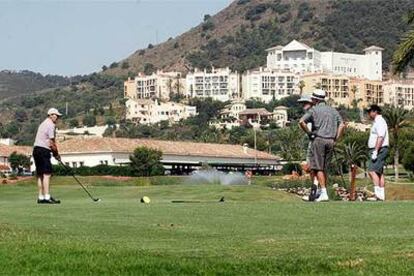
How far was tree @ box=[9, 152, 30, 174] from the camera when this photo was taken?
493 ft

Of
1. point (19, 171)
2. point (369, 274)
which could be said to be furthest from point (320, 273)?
point (19, 171)

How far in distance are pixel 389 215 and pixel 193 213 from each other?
2.87 m

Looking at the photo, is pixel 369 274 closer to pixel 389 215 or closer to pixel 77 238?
pixel 77 238

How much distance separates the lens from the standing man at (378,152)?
1839cm

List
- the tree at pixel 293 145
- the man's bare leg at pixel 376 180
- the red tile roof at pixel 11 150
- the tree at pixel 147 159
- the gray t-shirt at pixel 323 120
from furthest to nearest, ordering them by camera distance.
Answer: the red tile roof at pixel 11 150 → the tree at pixel 293 145 → the tree at pixel 147 159 → the man's bare leg at pixel 376 180 → the gray t-shirt at pixel 323 120

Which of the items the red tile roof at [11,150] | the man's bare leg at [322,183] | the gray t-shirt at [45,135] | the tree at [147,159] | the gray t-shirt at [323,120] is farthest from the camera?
the red tile roof at [11,150]

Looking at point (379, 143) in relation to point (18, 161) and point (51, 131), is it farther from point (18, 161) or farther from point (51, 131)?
point (18, 161)

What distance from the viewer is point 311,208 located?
1437 centimetres

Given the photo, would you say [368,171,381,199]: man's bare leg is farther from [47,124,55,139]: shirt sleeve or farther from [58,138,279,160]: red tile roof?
[58,138,279,160]: red tile roof

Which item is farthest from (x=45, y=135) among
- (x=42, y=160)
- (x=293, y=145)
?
(x=293, y=145)

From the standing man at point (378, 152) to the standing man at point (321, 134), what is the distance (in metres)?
0.94

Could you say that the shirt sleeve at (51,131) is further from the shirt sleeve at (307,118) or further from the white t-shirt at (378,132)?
the white t-shirt at (378,132)

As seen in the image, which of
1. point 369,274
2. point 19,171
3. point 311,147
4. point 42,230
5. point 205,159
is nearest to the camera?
point 369,274

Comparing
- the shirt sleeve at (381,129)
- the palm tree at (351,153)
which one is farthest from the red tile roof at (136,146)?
the shirt sleeve at (381,129)
